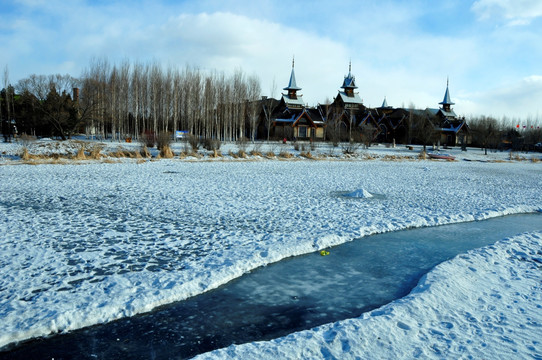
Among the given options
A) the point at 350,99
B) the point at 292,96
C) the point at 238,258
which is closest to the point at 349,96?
the point at 350,99

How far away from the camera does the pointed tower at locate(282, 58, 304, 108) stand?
58719 millimetres

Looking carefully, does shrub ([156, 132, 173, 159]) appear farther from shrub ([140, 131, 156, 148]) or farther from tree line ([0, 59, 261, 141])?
tree line ([0, 59, 261, 141])

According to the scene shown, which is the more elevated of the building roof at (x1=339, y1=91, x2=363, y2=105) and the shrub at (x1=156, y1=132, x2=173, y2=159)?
the building roof at (x1=339, y1=91, x2=363, y2=105)

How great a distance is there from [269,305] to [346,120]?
5716cm

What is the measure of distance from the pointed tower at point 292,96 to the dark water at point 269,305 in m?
53.3

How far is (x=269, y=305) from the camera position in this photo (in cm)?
437

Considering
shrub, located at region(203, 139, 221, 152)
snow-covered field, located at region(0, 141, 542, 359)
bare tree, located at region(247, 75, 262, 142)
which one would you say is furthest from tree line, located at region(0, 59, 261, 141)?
snow-covered field, located at region(0, 141, 542, 359)

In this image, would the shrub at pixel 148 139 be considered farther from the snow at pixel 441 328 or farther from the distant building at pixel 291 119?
the distant building at pixel 291 119

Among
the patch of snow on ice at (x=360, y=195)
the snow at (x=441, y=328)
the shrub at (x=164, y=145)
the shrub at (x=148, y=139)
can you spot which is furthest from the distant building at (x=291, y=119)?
the snow at (x=441, y=328)

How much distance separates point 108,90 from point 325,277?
140 feet

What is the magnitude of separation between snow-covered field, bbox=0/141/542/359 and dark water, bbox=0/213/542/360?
23 centimetres

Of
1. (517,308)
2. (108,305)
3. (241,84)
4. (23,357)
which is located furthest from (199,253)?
(241,84)

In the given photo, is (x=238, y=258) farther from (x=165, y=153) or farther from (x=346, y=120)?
(x=346, y=120)

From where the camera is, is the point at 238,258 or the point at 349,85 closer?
the point at 238,258
